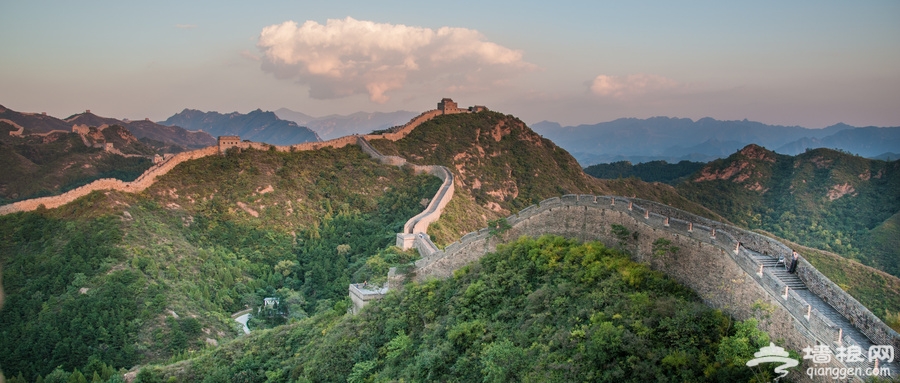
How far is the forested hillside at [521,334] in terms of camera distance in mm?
12078

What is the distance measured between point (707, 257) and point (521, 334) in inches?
190

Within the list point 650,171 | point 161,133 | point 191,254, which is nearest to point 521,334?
point 191,254

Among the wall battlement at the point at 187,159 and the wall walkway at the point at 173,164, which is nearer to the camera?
the wall walkway at the point at 173,164

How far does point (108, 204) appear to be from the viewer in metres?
38.2

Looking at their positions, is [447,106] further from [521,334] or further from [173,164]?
[521,334]

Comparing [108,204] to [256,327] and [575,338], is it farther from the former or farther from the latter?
[575,338]

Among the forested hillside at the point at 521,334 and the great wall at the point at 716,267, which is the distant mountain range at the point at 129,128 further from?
the great wall at the point at 716,267

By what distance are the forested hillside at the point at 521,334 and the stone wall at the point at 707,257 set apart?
54 centimetres

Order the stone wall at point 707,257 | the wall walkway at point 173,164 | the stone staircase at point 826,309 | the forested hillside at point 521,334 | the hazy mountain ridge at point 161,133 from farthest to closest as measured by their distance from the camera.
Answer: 1. the hazy mountain ridge at point 161,133
2. the wall walkway at point 173,164
3. the forested hillside at point 521,334
4. the stone wall at point 707,257
5. the stone staircase at point 826,309

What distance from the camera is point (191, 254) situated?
125 ft

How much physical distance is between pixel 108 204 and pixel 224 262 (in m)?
7.70

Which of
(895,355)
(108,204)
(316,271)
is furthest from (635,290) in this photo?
(108,204)

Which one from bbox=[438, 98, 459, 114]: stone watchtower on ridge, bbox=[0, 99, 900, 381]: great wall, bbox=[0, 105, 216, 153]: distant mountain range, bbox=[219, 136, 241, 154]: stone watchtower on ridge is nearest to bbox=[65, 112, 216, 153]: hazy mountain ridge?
bbox=[0, 105, 216, 153]: distant mountain range

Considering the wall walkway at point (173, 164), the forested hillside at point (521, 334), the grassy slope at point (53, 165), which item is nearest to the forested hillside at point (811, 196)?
the wall walkway at point (173, 164)
